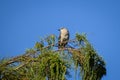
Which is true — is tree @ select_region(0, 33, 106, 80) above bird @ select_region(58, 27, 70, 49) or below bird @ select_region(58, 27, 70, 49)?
below

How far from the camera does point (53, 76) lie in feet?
48.9

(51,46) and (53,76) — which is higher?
(51,46)

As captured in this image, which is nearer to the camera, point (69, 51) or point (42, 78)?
point (42, 78)

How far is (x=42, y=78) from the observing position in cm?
1478

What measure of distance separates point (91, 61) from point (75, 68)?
469 mm

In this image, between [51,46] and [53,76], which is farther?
[51,46]

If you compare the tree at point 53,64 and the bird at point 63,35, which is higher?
the bird at point 63,35

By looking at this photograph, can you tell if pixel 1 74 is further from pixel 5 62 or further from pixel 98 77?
pixel 98 77

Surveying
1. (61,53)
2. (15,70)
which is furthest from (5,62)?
(61,53)

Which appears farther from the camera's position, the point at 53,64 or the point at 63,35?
the point at 63,35

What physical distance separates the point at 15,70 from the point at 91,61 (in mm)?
1735

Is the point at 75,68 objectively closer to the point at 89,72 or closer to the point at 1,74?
the point at 89,72

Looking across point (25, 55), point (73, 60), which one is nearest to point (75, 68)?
point (73, 60)

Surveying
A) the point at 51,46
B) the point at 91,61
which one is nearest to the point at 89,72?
the point at 91,61
